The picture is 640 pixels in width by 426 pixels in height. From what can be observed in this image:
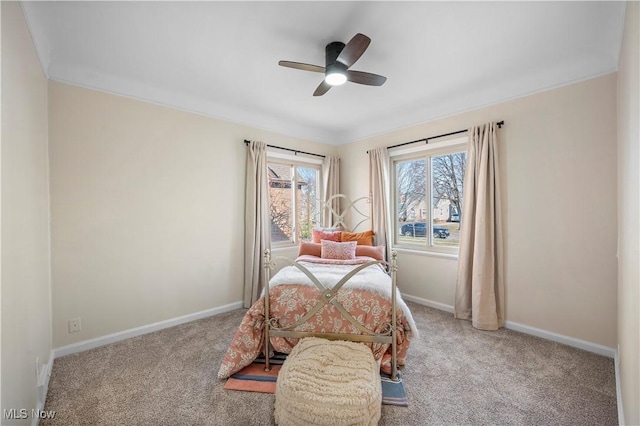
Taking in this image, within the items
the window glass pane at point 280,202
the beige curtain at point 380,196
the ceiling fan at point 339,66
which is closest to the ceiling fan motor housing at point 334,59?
the ceiling fan at point 339,66

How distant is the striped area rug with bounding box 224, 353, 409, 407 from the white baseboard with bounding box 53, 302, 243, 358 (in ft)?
4.37

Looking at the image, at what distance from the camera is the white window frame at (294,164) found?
Answer: 13.3 feet

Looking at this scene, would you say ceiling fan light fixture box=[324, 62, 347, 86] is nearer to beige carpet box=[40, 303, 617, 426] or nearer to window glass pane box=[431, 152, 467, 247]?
window glass pane box=[431, 152, 467, 247]

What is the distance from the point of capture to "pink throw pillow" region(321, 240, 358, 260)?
321 centimetres

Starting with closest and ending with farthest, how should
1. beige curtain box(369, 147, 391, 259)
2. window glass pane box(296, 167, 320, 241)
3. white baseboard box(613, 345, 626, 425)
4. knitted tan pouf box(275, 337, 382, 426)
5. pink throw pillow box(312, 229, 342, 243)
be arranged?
knitted tan pouf box(275, 337, 382, 426)
white baseboard box(613, 345, 626, 425)
pink throw pillow box(312, 229, 342, 243)
beige curtain box(369, 147, 391, 259)
window glass pane box(296, 167, 320, 241)

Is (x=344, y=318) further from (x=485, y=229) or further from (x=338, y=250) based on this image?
(x=485, y=229)

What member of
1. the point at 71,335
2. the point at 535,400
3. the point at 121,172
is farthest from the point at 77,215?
the point at 535,400

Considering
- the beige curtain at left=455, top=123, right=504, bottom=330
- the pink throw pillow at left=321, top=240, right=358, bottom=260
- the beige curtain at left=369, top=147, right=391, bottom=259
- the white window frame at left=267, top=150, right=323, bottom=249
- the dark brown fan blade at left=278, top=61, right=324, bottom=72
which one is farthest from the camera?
the white window frame at left=267, top=150, right=323, bottom=249

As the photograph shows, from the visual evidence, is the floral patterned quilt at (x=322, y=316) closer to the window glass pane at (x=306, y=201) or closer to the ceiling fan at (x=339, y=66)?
the ceiling fan at (x=339, y=66)

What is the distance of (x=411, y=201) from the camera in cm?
396

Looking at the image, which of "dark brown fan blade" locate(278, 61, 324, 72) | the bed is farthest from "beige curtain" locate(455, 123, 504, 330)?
"dark brown fan blade" locate(278, 61, 324, 72)

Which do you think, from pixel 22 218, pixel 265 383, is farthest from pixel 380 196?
pixel 22 218

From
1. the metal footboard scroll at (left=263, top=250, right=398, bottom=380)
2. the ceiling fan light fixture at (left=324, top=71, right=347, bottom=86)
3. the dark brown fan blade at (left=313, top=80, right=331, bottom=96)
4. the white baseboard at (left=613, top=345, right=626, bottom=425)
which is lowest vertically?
the white baseboard at (left=613, top=345, right=626, bottom=425)

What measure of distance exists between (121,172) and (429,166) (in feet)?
12.0
